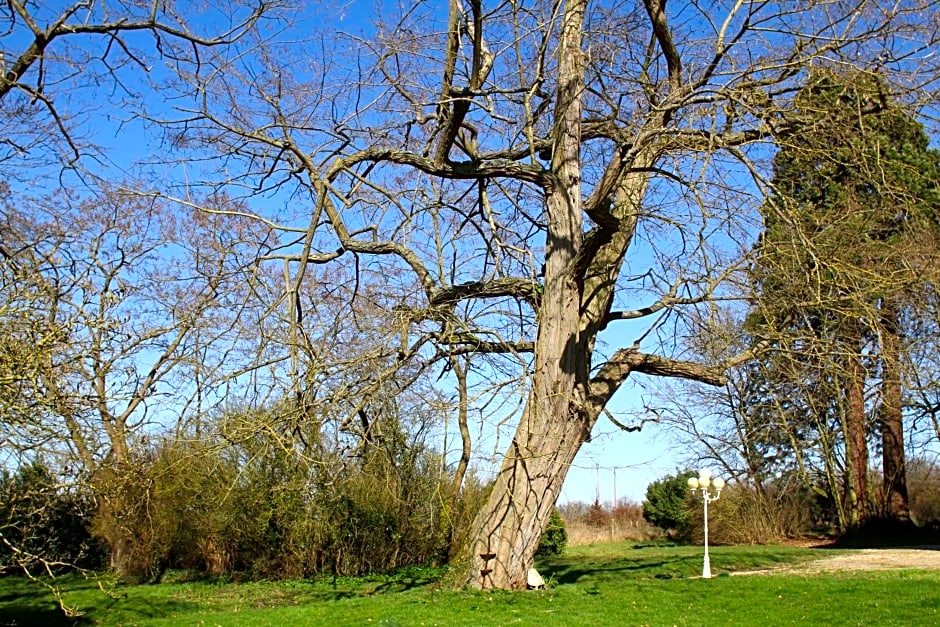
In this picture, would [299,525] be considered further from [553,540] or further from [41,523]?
[553,540]

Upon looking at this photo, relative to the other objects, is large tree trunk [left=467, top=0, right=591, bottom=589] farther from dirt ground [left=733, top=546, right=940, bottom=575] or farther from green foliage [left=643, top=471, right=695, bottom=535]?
green foliage [left=643, top=471, right=695, bottom=535]

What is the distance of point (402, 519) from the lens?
15922 millimetres

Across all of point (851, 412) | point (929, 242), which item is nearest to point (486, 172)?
point (929, 242)

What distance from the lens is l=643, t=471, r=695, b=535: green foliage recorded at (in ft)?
77.7

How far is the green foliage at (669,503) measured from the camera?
23672 millimetres

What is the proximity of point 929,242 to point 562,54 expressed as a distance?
10.7 metres

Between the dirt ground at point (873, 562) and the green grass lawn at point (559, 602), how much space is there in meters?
0.83

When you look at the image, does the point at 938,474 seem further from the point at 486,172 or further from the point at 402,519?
the point at 486,172

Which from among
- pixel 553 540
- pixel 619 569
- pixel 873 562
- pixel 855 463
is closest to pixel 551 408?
pixel 619 569

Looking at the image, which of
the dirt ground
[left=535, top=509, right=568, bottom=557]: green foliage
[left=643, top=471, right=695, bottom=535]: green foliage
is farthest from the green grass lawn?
[left=643, top=471, right=695, bottom=535]: green foliage

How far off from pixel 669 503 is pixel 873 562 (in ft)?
36.2

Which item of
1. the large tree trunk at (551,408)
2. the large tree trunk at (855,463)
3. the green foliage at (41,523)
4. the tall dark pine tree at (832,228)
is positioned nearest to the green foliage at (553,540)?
the large tree trunk at (855,463)

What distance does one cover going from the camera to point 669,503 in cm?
2441

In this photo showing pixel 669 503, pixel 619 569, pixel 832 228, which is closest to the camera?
pixel 832 228
